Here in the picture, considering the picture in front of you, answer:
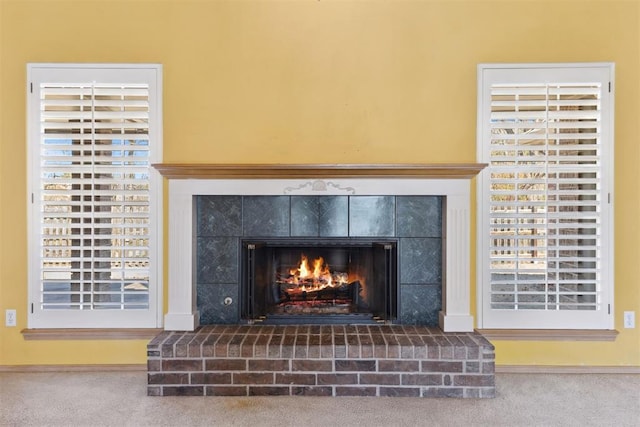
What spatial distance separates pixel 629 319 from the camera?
279 centimetres

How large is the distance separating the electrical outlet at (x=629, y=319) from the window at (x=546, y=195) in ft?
0.40

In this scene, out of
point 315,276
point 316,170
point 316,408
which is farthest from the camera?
point 315,276

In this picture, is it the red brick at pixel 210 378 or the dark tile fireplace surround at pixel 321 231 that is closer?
the red brick at pixel 210 378

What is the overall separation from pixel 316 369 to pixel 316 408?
0.22m

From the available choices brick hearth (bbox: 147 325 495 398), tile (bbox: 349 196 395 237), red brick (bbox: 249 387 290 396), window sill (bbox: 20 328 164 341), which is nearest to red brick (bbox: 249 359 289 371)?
brick hearth (bbox: 147 325 495 398)

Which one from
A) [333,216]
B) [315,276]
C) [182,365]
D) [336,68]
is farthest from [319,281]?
[336,68]

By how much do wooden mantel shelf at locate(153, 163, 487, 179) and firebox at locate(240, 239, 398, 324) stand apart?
46 cm

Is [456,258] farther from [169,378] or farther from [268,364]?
[169,378]

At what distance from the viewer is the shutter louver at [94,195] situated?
2.77m

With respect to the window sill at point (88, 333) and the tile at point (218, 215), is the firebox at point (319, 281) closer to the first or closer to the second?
the tile at point (218, 215)

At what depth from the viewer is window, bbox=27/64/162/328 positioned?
277 cm

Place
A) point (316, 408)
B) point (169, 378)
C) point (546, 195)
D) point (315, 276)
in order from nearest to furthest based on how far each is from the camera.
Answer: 1. point (316, 408)
2. point (169, 378)
3. point (546, 195)
4. point (315, 276)

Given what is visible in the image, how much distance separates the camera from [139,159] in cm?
279

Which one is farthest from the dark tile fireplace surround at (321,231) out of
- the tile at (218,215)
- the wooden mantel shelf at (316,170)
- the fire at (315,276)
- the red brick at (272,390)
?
the red brick at (272,390)
